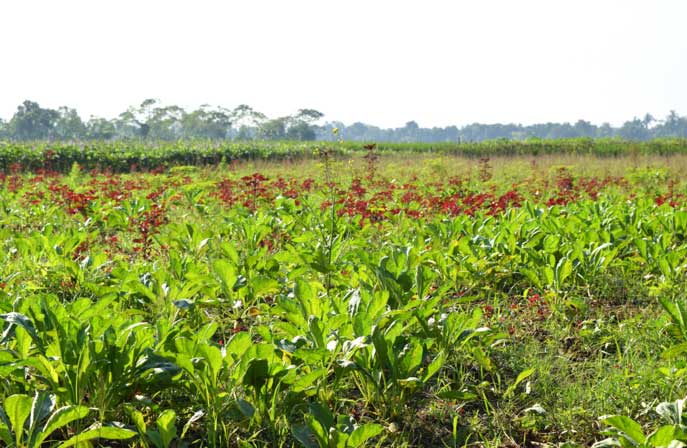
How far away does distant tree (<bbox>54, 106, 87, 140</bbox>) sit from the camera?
113 meters

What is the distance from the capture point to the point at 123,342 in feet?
7.34

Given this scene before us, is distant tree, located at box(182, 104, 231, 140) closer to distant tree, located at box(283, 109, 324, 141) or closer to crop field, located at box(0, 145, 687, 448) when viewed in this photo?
distant tree, located at box(283, 109, 324, 141)

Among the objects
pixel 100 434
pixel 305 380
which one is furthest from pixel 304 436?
pixel 100 434

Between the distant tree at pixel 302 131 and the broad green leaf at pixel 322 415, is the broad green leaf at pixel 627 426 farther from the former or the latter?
the distant tree at pixel 302 131

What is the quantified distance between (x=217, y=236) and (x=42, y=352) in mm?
3383

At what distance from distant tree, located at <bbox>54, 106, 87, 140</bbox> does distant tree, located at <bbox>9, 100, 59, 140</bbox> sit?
3061 millimetres

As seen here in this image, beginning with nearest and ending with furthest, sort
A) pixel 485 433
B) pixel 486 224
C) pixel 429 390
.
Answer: pixel 485 433 → pixel 429 390 → pixel 486 224

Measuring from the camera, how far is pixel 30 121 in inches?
4306

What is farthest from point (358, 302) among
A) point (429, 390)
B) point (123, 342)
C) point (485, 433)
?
point (123, 342)

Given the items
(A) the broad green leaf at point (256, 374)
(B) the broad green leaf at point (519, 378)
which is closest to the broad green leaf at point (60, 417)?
(A) the broad green leaf at point (256, 374)

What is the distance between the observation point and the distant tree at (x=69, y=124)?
11316 cm

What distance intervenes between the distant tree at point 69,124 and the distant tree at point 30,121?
10.0 feet

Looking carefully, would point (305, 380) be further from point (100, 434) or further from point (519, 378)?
point (519, 378)

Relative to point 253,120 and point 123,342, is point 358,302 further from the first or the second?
point 253,120
